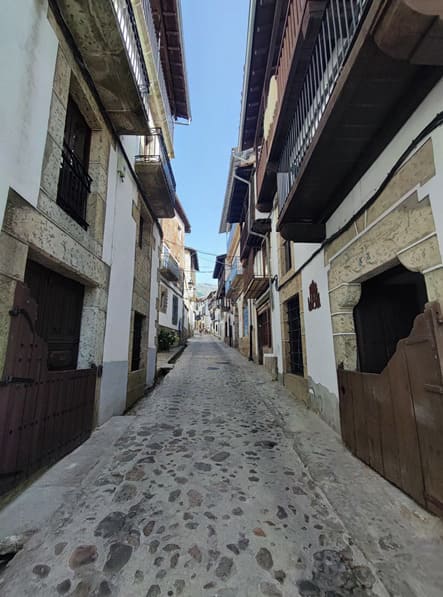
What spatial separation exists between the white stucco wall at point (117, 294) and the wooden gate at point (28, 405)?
1079mm

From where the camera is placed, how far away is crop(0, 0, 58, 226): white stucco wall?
7.35 feet

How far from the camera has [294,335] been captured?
6711mm

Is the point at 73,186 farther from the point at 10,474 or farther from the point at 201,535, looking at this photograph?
the point at 201,535

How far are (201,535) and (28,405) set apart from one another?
1.99m

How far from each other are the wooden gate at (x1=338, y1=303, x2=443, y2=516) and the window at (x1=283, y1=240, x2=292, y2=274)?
4.49 meters

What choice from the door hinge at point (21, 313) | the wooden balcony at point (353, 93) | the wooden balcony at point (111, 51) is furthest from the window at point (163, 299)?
the door hinge at point (21, 313)

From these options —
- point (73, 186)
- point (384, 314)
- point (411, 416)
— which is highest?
point (73, 186)

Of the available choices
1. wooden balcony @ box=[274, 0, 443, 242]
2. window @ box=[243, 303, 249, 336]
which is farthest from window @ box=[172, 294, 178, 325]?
wooden balcony @ box=[274, 0, 443, 242]

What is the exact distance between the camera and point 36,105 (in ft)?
8.72

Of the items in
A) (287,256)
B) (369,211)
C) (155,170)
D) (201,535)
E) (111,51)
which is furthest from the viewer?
(287,256)

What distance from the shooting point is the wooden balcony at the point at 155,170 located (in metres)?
5.89

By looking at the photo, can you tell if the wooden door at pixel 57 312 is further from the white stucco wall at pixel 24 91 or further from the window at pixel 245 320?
the window at pixel 245 320

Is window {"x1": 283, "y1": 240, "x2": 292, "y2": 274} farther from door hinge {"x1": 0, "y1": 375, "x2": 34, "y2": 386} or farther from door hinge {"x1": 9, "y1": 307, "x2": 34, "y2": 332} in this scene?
door hinge {"x1": 0, "y1": 375, "x2": 34, "y2": 386}

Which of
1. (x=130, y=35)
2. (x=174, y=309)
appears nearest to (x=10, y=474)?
(x=130, y=35)
